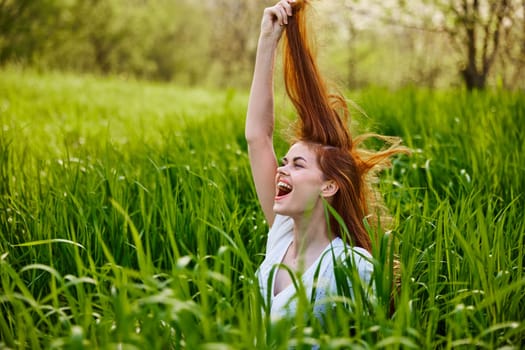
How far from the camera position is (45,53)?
20.9 meters

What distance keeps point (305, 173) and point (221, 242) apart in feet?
1.52

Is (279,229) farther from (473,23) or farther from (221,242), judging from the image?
(473,23)

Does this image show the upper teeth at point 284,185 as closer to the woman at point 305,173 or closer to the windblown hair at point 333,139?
the woman at point 305,173

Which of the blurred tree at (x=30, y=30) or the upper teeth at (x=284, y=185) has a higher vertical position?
the blurred tree at (x=30, y=30)

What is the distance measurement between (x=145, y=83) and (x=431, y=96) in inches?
256

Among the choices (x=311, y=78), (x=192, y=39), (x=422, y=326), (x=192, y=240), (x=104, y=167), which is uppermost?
(x=192, y=39)

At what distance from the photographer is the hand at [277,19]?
7.47 ft

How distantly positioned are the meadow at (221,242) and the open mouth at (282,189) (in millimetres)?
209

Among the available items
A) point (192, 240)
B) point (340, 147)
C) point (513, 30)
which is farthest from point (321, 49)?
point (513, 30)

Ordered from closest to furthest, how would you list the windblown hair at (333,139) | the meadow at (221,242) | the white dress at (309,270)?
1. the meadow at (221,242)
2. the white dress at (309,270)
3. the windblown hair at (333,139)

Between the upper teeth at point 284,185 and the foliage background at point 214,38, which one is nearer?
the upper teeth at point 284,185

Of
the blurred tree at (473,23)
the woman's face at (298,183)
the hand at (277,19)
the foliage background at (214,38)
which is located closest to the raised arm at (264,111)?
the hand at (277,19)

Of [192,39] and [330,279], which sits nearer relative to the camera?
[330,279]

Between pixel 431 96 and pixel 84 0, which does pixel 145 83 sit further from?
pixel 84 0
